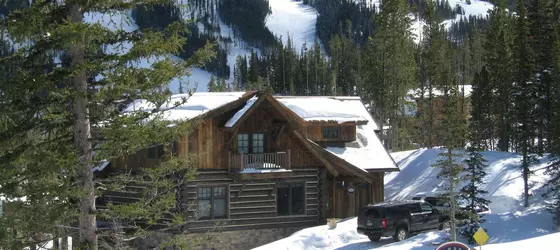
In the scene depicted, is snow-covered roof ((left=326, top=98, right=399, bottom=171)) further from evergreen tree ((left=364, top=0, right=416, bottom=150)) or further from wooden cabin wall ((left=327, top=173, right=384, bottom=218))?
evergreen tree ((left=364, top=0, right=416, bottom=150))

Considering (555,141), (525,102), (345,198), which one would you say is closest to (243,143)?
(345,198)

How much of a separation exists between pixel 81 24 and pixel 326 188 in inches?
883

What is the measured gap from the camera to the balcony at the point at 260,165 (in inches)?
1141

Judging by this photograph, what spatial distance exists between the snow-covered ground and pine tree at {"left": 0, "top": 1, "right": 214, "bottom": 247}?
44.8 feet

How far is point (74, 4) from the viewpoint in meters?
11.5

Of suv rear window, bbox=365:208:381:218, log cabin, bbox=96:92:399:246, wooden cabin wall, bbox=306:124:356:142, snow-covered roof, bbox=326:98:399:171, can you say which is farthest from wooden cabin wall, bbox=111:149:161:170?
suv rear window, bbox=365:208:381:218

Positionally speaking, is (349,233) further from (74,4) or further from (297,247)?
(74,4)

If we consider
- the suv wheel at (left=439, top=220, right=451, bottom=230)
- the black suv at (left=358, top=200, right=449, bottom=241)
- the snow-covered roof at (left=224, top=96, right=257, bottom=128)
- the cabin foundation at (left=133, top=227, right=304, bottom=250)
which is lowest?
the cabin foundation at (left=133, top=227, right=304, bottom=250)

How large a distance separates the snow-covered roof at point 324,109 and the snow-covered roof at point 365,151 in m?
0.58

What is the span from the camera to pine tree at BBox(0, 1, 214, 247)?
10.9 metres

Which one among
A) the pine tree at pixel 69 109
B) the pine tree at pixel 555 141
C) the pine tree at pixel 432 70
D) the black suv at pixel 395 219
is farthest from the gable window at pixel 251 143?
the pine tree at pixel 432 70

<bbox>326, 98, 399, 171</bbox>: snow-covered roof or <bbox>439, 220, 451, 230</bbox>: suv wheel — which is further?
<bbox>326, 98, 399, 171</bbox>: snow-covered roof

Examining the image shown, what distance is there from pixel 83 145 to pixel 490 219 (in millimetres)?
19719

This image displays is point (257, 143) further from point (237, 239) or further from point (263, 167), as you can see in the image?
point (237, 239)
